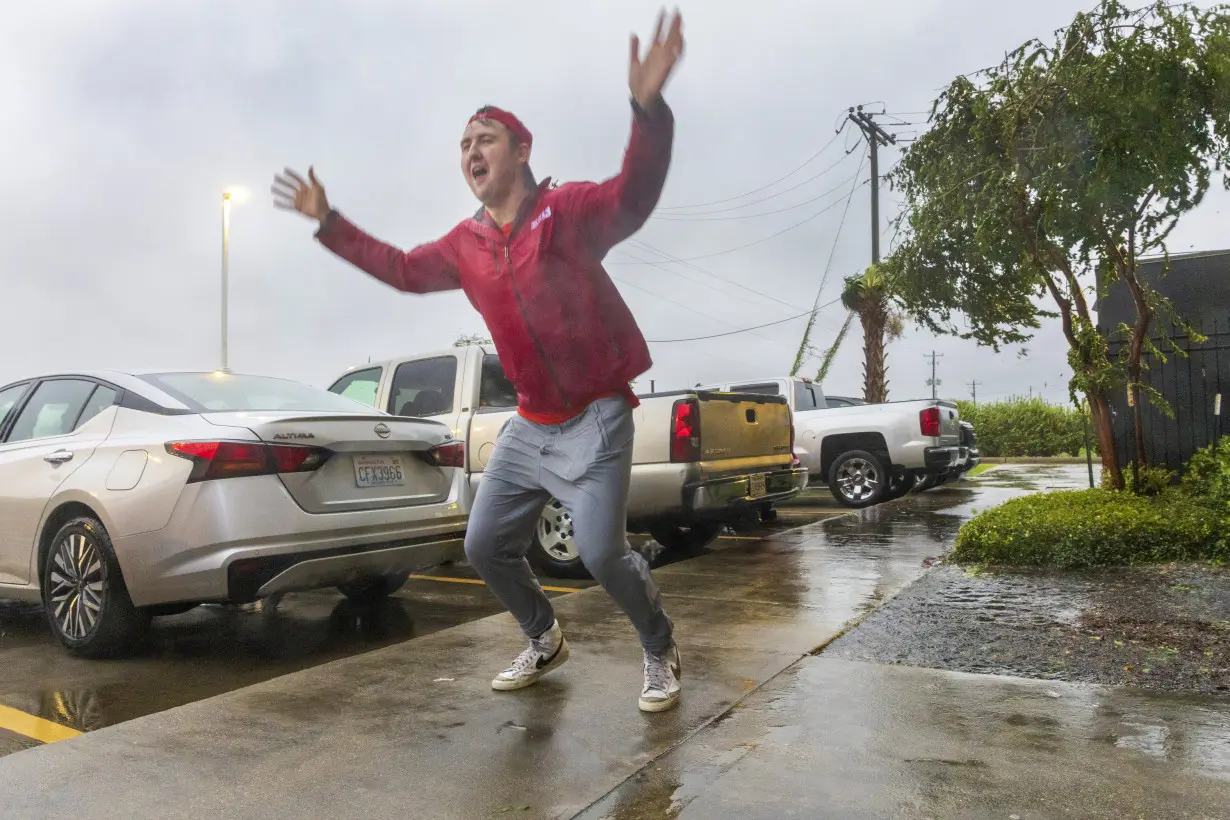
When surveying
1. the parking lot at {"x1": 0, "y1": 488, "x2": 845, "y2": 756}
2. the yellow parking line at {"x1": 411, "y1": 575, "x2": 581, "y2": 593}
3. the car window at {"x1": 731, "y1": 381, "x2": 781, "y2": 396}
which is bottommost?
the yellow parking line at {"x1": 411, "y1": 575, "x2": 581, "y2": 593}

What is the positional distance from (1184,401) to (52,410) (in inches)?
386

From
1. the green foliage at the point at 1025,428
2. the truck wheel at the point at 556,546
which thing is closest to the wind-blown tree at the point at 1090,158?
the truck wheel at the point at 556,546

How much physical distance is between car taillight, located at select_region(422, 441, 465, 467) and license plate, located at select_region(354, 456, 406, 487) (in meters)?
0.23

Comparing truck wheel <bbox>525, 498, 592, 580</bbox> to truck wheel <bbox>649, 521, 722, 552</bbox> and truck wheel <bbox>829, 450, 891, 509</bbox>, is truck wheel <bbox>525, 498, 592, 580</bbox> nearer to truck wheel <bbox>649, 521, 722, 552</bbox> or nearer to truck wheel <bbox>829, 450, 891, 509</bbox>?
truck wheel <bbox>649, 521, 722, 552</bbox>

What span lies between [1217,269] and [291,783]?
416 inches

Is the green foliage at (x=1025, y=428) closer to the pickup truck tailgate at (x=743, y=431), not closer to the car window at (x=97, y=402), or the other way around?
the pickup truck tailgate at (x=743, y=431)

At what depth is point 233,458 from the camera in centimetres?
458

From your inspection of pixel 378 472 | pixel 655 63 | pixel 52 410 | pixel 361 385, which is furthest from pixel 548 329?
pixel 361 385

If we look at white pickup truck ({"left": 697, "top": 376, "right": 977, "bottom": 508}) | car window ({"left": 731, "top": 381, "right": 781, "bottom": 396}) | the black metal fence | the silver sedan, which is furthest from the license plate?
car window ({"left": 731, "top": 381, "right": 781, "bottom": 396})

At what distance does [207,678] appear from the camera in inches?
177

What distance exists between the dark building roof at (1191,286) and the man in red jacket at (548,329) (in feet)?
27.6

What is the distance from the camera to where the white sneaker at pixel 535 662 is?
381cm

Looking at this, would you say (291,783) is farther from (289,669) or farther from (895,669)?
(895,669)

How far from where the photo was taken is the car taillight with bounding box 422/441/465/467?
18.0 ft
